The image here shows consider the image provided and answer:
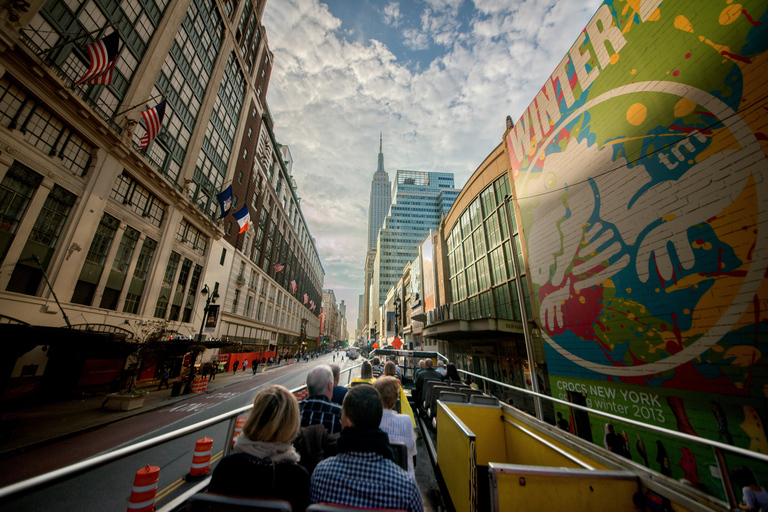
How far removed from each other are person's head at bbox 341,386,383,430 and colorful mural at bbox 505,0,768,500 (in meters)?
8.03

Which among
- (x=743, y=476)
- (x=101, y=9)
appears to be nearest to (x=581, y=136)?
(x=743, y=476)

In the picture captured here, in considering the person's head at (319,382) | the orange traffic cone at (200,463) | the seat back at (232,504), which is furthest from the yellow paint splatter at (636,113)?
the orange traffic cone at (200,463)

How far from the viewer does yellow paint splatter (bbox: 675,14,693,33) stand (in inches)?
274

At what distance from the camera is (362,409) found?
2400mm

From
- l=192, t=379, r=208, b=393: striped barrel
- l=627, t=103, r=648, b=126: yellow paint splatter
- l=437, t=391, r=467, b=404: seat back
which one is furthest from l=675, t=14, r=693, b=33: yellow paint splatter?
l=192, t=379, r=208, b=393: striped barrel

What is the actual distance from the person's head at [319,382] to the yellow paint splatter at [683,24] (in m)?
11.6

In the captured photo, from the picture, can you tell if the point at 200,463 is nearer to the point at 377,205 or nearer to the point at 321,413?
the point at 321,413

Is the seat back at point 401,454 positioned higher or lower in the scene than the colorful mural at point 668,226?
lower

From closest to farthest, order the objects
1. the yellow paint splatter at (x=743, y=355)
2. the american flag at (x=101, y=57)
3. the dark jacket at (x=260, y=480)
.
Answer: the dark jacket at (x=260, y=480) < the yellow paint splatter at (x=743, y=355) < the american flag at (x=101, y=57)

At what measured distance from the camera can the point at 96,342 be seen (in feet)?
46.8

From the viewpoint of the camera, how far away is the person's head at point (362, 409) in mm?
2369

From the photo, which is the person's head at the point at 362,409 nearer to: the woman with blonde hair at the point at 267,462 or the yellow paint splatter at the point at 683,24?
the woman with blonde hair at the point at 267,462

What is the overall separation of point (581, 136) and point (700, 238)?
204 inches

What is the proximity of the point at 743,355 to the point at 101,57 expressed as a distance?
23271 millimetres
